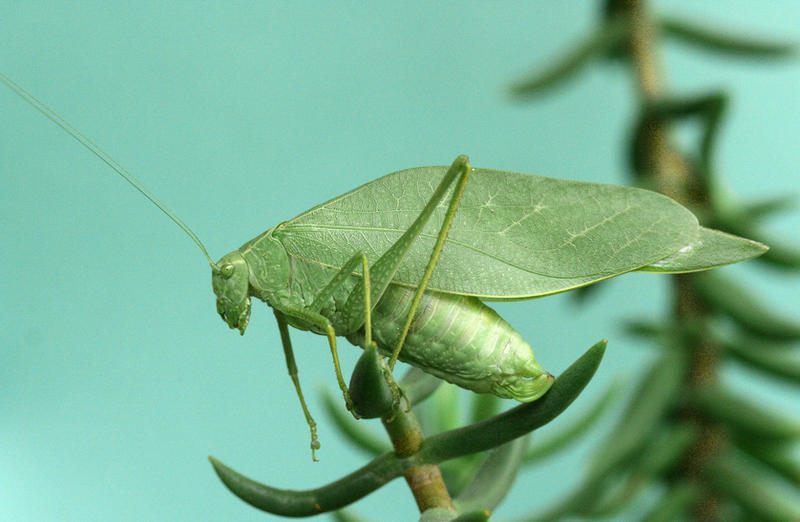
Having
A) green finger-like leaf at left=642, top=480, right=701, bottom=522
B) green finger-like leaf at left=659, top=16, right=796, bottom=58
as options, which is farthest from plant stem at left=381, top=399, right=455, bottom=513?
green finger-like leaf at left=659, top=16, right=796, bottom=58

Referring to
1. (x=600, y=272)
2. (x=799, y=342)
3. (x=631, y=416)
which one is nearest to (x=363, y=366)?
(x=600, y=272)

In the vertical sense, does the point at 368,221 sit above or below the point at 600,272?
above

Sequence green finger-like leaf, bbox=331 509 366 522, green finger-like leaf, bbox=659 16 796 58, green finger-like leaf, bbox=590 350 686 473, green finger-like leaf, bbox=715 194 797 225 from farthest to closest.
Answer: green finger-like leaf, bbox=659 16 796 58 → green finger-like leaf, bbox=715 194 797 225 → green finger-like leaf, bbox=590 350 686 473 → green finger-like leaf, bbox=331 509 366 522

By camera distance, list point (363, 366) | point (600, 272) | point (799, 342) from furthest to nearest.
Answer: point (799, 342) < point (600, 272) < point (363, 366)

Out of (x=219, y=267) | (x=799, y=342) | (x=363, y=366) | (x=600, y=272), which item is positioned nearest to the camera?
(x=363, y=366)

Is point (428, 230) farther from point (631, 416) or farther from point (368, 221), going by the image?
point (631, 416)

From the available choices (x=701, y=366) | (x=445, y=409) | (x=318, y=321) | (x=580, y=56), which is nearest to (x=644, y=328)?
(x=701, y=366)

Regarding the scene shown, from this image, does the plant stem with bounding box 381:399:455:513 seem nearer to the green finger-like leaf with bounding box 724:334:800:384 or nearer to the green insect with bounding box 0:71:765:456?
the green insect with bounding box 0:71:765:456
